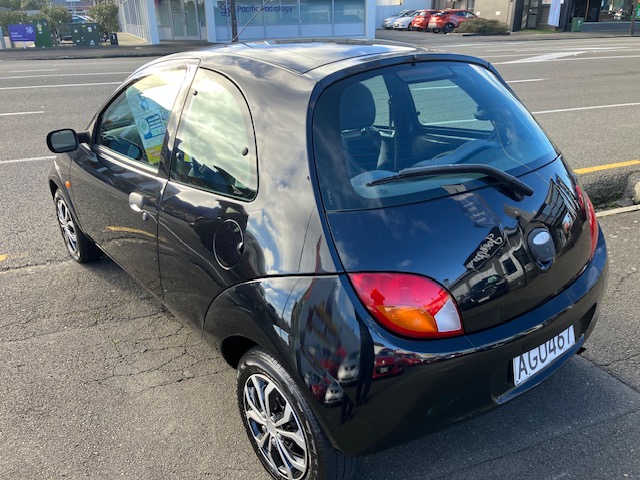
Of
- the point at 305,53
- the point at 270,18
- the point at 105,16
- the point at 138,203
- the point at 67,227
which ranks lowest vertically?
the point at 67,227

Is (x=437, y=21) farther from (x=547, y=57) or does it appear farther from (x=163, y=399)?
(x=163, y=399)

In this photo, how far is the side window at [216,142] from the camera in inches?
88.6

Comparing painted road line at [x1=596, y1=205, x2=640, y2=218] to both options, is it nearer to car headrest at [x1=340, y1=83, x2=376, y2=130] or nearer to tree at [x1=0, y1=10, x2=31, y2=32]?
car headrest at [x1=340, y1=83, x2=376, y2=130]

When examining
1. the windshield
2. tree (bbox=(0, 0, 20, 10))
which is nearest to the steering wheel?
the windshield

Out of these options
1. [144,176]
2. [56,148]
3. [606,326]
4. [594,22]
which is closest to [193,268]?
[144,176]

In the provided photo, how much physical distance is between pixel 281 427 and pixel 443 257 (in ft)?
3.03

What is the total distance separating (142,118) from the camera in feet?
9.97

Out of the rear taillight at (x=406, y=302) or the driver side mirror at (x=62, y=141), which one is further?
the driver side mirror at (x=62, y=141)

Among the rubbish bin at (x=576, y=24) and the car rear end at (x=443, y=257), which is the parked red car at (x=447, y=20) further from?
the car rear end at (x=443, y=257)

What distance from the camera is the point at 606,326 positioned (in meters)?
3.23

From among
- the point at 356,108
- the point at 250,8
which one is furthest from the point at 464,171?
the point at 250,8

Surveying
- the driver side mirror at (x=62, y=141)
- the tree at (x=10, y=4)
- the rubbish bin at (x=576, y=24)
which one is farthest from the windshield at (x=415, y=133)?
the tree at (x=10, y=4)

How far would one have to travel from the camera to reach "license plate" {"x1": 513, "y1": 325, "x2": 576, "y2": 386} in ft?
6.75

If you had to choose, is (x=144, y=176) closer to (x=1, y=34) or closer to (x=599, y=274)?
(x=599, y=274)
